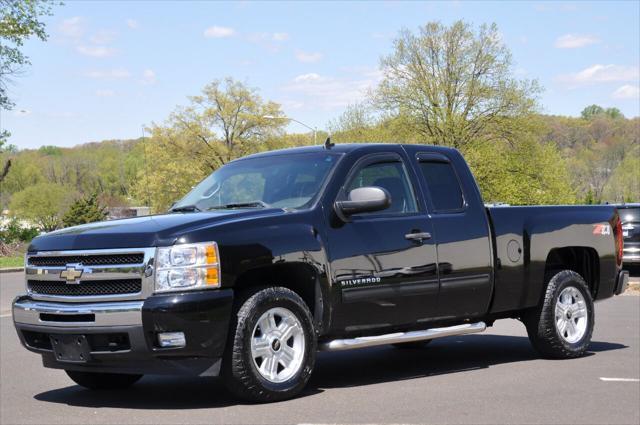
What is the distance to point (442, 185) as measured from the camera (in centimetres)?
881

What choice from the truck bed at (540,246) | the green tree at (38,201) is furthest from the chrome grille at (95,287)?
the green tree at (38,201)

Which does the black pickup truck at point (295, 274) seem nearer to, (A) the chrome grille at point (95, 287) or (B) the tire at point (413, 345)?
(A) the chrome grille at point (95, 287)

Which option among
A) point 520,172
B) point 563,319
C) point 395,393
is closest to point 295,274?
point 395,393

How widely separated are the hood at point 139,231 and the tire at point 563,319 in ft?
10.4

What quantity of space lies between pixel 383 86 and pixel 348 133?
26.9ft

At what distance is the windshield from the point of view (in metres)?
7.88

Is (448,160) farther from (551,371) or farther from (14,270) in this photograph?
(14,270)

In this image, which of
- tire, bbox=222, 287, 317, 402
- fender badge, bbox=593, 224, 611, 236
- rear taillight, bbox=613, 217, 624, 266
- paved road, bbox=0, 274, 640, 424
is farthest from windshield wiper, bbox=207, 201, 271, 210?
A: rear taillight, bbox=613, 217, 624, 266

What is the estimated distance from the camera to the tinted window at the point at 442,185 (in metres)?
8.68

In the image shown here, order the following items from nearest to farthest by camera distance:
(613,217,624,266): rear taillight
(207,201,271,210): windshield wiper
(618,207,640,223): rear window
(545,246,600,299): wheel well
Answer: (207,201,271,210): windshield wiper
(545,246,600,299): wheel well
(613,217,624,266): rear taillight
(618,207,640,223): rear window

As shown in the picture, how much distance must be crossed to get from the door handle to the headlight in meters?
1.97

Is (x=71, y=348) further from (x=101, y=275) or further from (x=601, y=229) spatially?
(x=601, y=229)

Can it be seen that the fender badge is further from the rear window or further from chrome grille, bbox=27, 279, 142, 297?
the rear window

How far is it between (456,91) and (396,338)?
58437mm
